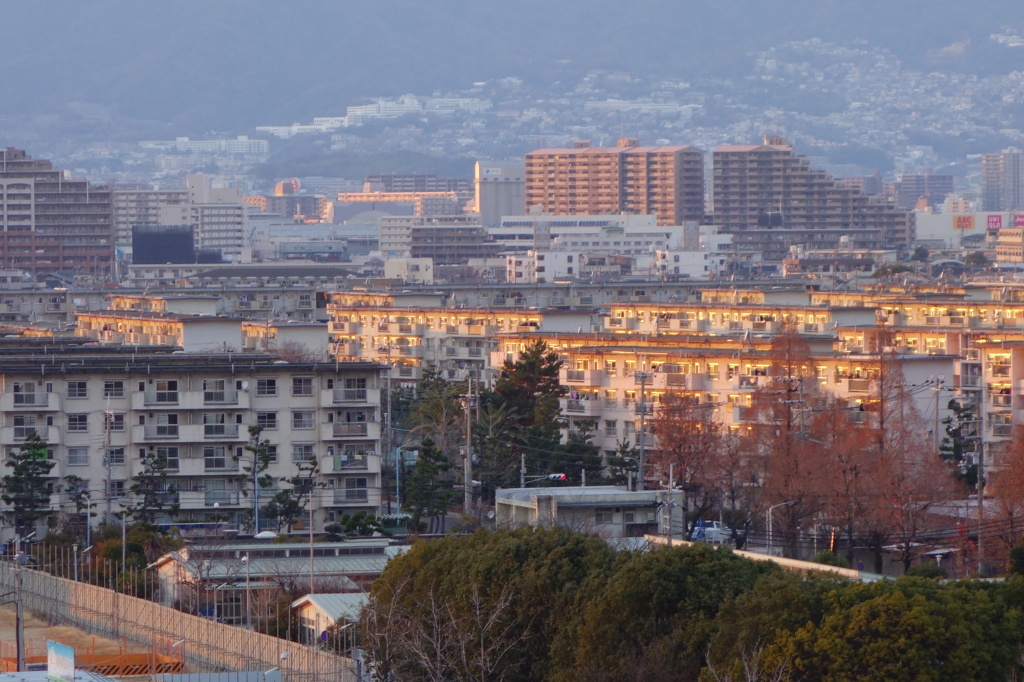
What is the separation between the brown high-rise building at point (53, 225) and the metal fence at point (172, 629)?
3269 inches

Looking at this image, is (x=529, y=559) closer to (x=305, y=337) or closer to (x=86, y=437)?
(x=86, y=437)

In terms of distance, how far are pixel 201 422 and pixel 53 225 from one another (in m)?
80.0

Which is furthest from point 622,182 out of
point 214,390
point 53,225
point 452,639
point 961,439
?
point 452,639

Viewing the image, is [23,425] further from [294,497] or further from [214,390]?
[294,497]

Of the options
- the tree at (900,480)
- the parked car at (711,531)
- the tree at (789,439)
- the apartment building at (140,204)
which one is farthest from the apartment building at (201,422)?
the apartment building at (140,204)

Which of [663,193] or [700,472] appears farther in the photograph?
[663,193]

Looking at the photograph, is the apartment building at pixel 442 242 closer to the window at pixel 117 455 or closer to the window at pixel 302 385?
the window at pixel 302 385

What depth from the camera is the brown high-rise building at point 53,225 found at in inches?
4122

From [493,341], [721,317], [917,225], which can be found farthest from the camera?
[917,225]

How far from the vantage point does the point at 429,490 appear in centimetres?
2644

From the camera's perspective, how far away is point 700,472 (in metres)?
27.5

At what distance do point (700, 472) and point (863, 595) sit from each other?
1276 cm

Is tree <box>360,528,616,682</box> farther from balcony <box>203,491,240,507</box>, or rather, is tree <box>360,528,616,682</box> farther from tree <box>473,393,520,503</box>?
tree <box>473,393,520,503</box>

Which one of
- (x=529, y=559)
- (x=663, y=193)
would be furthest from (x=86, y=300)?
(x=663, y=193)
